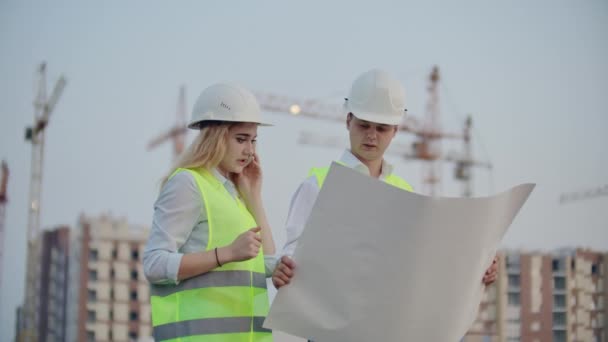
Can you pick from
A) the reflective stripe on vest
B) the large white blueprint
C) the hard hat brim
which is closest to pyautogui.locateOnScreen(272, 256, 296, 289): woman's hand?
the large white blueprint

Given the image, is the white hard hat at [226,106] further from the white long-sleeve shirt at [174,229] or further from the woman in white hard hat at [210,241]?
the white long-sleeve shirt at [174,229]

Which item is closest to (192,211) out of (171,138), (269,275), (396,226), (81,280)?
(269,275)

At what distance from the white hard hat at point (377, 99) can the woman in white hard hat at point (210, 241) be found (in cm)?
43

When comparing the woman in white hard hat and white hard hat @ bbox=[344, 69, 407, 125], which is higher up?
white hard hat @ bbox=[344, 69, 407, 125]

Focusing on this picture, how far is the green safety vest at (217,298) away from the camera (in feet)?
8.66

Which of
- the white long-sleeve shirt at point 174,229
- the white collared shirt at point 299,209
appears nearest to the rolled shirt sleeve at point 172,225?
the white long-sleeve shirt at point 174,229

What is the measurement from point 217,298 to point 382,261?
1.55 ft

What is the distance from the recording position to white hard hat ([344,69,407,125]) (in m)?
3.14

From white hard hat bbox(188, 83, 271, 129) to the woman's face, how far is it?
1.5 inches

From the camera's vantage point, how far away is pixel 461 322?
282 cm

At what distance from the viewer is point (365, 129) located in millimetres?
3203

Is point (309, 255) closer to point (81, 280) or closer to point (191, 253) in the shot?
point (191, 253)

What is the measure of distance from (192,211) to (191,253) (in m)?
0.13

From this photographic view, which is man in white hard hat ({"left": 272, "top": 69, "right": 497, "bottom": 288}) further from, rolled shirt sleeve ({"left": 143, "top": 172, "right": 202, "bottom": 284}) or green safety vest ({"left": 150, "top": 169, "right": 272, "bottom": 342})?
Result: rolled shirt sleeve ({"left": 143, "top": 172, "right": 202, "bottom": 284})
